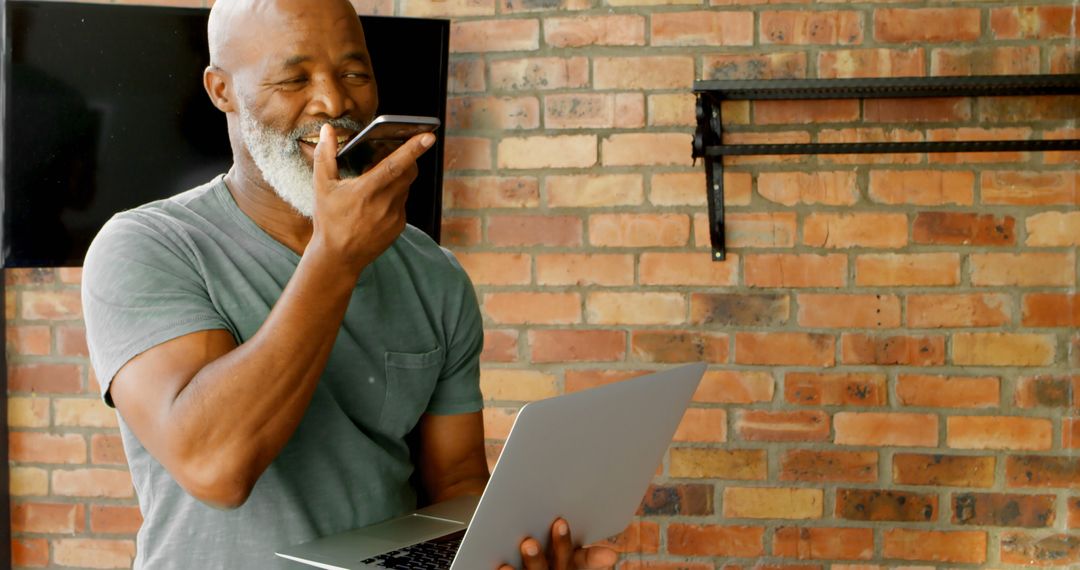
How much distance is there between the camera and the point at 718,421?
1972 millimetres

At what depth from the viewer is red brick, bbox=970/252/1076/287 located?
1882mm

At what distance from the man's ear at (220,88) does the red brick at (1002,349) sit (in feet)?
4.49

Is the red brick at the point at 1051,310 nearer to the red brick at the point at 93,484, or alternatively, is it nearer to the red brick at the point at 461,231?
→ the red brick at the point at 461,231

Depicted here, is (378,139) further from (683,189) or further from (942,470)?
(942,470)

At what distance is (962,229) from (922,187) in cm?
11

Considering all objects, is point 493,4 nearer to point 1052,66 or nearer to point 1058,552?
point 1052,66

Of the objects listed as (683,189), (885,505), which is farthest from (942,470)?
(683,189)

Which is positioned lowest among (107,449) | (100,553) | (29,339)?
(100,553)

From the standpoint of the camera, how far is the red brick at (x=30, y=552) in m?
2.12

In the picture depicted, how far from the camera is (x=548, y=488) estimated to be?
93 cm

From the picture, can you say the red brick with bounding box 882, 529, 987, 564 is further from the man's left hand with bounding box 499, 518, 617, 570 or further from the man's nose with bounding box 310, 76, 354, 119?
the man's nose with bounding box 310, 76, 354, 119

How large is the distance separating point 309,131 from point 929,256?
1253 mm

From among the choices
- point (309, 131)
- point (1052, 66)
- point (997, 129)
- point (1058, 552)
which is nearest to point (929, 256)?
point (997, 129)

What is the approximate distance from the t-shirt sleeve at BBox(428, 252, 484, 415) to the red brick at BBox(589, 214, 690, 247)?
691mm
